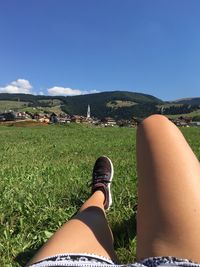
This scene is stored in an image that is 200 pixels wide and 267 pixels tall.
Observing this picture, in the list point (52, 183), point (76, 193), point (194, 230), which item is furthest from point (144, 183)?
point (52, 183)

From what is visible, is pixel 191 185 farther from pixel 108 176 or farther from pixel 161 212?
pixel 108 176

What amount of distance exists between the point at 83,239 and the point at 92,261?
0.31 metres

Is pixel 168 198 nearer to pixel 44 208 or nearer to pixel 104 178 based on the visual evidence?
pixel 104 178

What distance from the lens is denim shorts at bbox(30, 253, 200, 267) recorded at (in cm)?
207

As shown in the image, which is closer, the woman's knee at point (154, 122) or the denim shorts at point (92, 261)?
the denim shorts at point (92, 261)

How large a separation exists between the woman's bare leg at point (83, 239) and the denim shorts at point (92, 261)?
0.24ft

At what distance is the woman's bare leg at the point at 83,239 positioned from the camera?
2.44 metres

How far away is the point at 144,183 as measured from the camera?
264cm

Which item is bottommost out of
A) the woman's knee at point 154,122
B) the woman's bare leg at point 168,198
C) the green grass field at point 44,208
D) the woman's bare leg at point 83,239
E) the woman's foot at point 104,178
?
the green grass field at point 44,208

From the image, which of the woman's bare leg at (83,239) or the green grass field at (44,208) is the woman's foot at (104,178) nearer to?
the green grass field at (44,208)

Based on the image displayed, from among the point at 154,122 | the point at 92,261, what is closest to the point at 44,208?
the point at 154,122

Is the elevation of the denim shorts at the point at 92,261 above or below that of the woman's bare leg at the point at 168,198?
below

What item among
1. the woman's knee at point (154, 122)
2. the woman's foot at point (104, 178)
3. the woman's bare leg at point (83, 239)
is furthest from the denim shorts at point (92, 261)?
the woman's foot at point (104, 178)

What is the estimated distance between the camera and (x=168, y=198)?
2.47 metres
